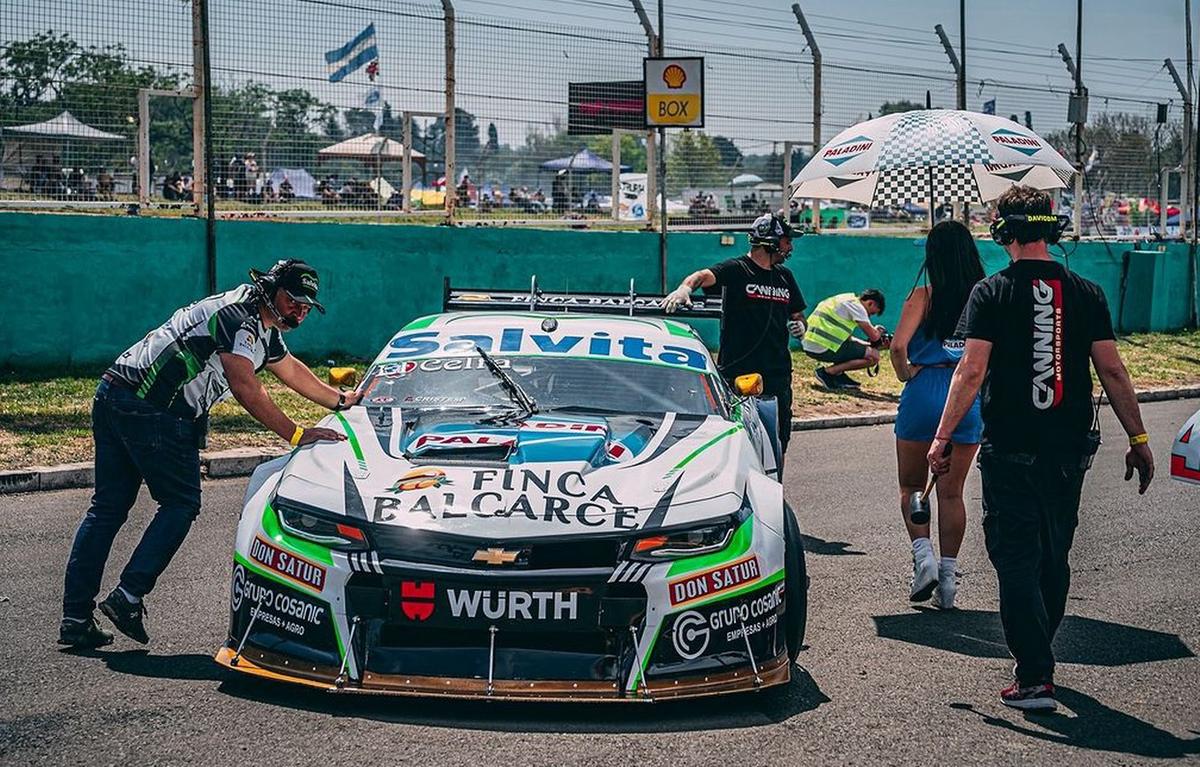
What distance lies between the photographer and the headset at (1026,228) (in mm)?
5652

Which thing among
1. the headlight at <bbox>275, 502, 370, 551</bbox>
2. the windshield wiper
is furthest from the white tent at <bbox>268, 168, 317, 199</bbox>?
the headlight at <bbox>275, 502, 370, 551</bbox>

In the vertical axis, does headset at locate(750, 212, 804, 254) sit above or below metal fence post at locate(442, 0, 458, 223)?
below

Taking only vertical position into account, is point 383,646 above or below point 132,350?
below

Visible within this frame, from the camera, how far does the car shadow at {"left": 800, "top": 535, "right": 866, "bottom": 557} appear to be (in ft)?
27.3

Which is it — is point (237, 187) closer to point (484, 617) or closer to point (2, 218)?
point (2, 218)

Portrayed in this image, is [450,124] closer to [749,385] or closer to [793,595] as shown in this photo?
[749,385]

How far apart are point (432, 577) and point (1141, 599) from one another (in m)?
3.92

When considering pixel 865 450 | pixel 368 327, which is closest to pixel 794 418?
pixel 865 450

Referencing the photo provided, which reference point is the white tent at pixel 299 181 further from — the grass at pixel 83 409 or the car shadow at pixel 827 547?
the car shadow at pixel 827 547

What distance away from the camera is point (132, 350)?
638 cm

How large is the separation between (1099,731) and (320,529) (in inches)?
113

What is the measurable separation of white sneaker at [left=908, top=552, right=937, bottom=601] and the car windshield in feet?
4.16

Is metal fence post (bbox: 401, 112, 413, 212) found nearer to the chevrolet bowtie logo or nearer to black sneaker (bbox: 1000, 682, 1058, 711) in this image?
the chevrolet bowtie logo

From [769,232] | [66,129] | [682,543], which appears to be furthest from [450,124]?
[682,543]
